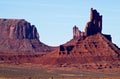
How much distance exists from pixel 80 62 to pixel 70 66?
21.0 feet

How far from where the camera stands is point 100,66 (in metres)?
183

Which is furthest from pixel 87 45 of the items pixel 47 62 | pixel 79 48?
pixel 47 62

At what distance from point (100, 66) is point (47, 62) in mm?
23367

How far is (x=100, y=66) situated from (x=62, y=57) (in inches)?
683

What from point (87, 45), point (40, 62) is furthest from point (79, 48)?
point (40, 62)

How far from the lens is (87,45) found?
199 metres

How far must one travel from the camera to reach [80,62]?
7525 inches

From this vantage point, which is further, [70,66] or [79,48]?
[79,48]

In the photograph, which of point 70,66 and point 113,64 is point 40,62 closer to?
point 70,66

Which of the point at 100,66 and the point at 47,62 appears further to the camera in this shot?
the point at 47,62

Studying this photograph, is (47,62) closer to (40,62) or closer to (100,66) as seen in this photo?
(40,62)

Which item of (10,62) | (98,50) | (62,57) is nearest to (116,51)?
(98,50)

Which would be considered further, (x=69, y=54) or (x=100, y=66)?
(x=69, y=54)

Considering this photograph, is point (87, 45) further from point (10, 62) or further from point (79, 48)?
point (10, 62)
